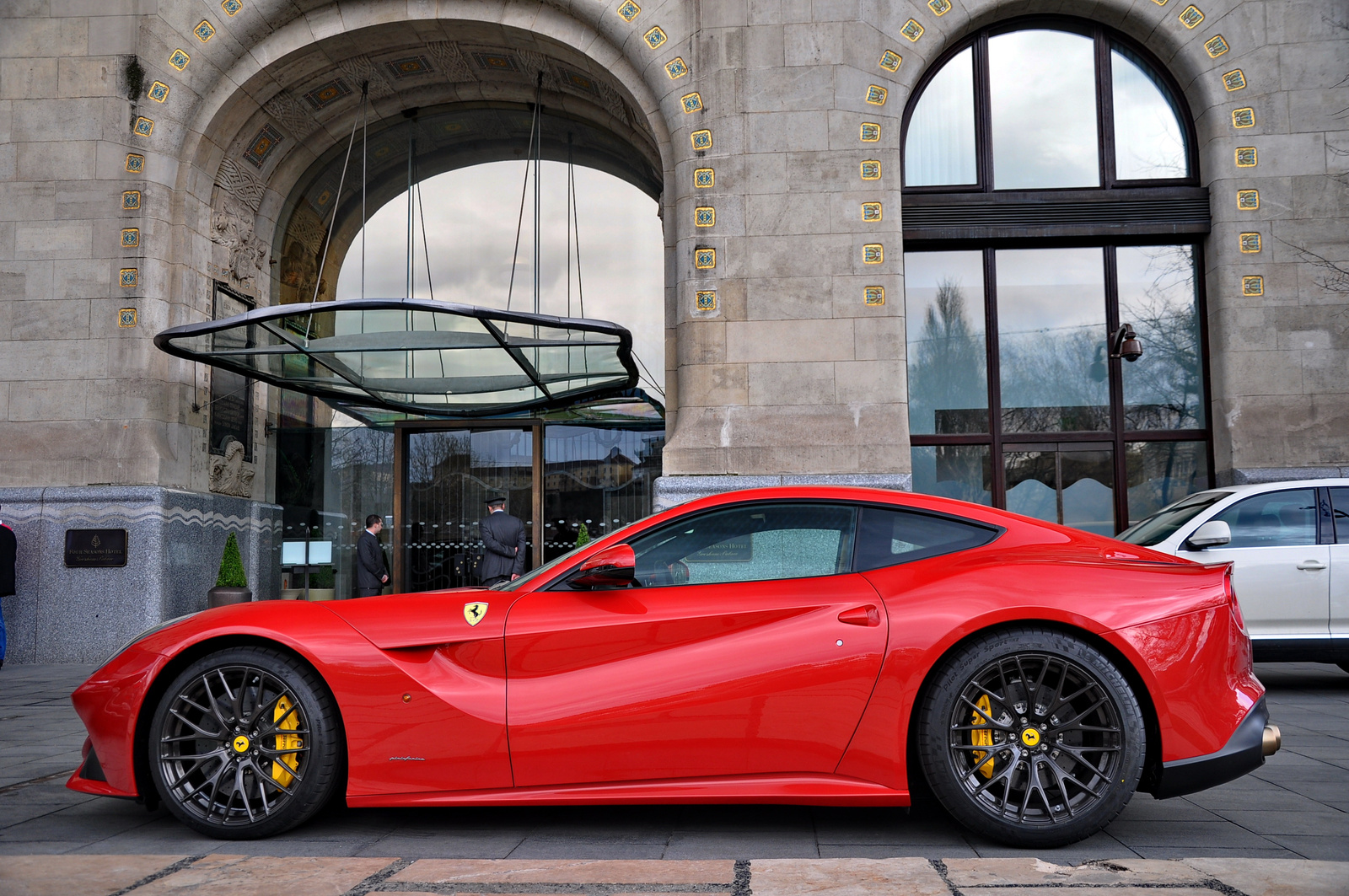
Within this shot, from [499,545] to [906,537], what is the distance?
8404 mm

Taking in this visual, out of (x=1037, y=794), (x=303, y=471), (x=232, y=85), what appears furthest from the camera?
(x=303, y=471)

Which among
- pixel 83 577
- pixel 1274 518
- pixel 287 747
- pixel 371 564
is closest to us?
pixel 287 747

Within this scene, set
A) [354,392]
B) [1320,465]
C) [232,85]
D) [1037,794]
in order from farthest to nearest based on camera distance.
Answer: [354,392]
[232,85]
[1320,465]
[1037,794]

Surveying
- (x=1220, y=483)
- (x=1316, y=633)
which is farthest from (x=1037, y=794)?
(x=1220, y=483)

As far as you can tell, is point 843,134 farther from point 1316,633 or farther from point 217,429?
point 217,429

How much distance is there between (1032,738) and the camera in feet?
12.0

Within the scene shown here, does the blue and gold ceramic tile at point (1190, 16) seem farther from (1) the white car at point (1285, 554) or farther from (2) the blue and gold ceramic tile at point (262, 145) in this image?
(2) the blue and gold ceramic tile at point (262, 145)

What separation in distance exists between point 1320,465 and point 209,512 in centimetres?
1256

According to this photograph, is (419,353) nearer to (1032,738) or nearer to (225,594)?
(225,594)

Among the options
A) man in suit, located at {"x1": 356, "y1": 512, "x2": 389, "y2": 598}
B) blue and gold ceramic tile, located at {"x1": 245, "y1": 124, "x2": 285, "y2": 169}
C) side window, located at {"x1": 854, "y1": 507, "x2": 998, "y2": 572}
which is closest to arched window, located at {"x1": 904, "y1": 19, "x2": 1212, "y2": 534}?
man in suit, located at {"x1": 356, "y1": 512, "x2": 389, "y2": 598}

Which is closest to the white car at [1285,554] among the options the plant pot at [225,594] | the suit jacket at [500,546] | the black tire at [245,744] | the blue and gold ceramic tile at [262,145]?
the black tire at [245,744]

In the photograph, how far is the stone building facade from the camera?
11.0 meters

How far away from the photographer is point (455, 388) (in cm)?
1301

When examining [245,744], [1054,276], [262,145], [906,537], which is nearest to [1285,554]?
[1054,276]
